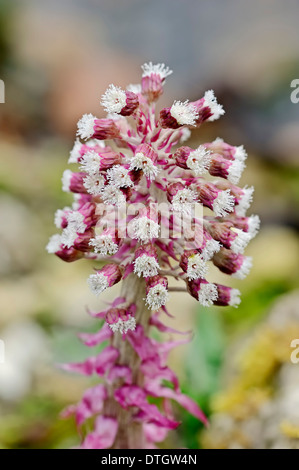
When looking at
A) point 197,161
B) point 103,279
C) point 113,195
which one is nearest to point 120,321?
point 103,279

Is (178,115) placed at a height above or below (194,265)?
above

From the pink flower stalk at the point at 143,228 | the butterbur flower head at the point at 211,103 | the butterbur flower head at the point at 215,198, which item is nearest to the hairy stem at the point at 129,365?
the pink flower stalk at the point at 143,228

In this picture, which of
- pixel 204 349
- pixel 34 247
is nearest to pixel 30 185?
pixel 34 247

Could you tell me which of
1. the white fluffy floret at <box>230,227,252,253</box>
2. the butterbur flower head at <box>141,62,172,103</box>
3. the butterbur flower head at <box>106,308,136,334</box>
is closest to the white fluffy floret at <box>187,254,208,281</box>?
the white fluffy floret at <box>230,227,252,253</box>

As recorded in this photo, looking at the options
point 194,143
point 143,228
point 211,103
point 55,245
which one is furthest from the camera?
point 194,143

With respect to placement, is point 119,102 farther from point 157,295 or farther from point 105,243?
point 157,295

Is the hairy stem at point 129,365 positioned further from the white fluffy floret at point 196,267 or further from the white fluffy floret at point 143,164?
the white fluffy floret at point 143,164

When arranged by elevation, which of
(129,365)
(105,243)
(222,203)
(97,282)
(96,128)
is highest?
(96,128)
